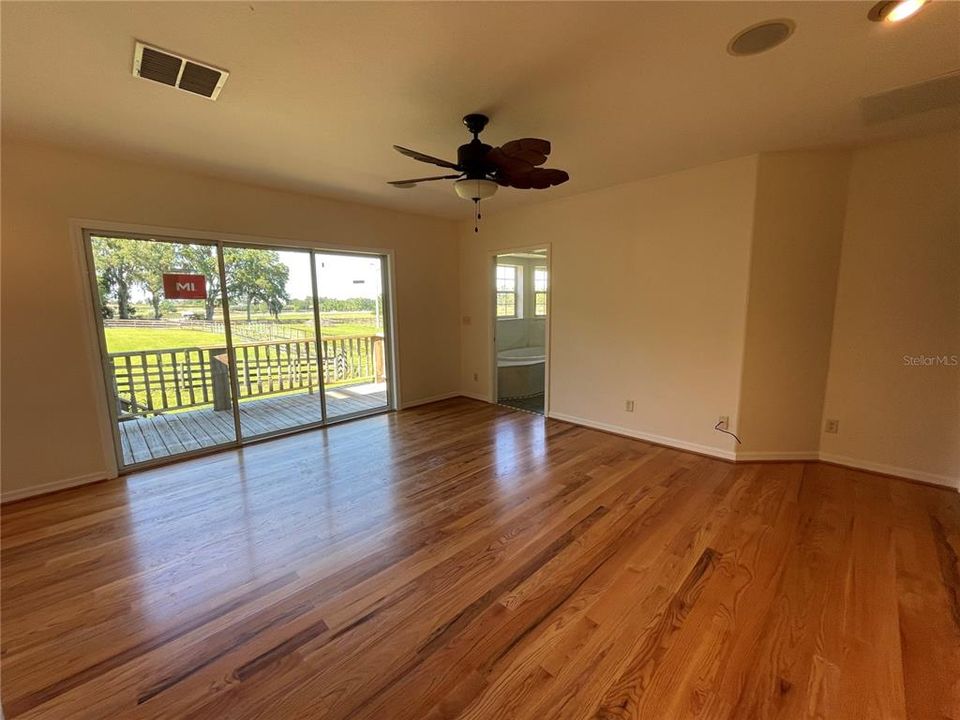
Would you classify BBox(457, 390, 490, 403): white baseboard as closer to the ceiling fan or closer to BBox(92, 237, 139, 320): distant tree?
the ceiling fan

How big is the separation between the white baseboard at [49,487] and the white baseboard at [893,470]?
6.08m

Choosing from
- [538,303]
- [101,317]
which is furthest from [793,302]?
[101,317]

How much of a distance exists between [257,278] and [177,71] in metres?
2.21

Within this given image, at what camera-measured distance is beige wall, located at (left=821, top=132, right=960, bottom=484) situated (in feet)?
8.96

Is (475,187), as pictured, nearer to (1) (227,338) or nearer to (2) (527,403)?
(1) (227,338)

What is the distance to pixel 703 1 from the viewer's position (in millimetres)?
1486

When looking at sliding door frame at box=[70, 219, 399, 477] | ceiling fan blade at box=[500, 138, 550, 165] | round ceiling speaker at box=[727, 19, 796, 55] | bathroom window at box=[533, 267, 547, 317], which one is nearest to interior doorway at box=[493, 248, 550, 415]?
bathroom window at box=[533, 267, 547, 317]

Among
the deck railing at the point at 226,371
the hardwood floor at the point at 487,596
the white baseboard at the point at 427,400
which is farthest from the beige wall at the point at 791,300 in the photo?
the deck railing at the point at 226,371

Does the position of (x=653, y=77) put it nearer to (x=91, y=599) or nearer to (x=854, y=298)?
(x=854, y=298)

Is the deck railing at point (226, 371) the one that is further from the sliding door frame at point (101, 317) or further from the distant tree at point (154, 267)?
the distant tree at point (154, 267)

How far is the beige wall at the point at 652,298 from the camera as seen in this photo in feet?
10.7

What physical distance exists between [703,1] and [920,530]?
3.13 m
